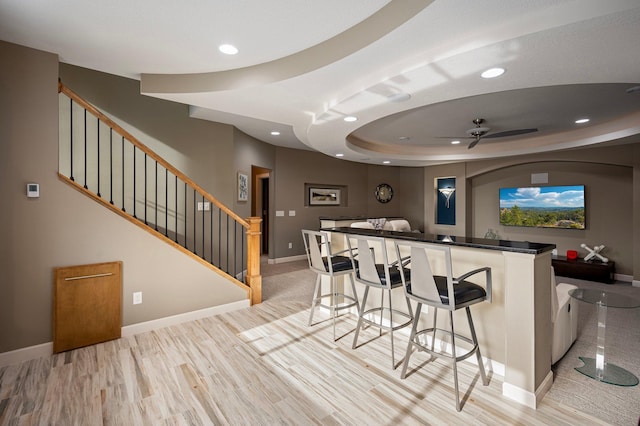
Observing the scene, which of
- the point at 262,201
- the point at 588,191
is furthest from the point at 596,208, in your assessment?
the point at 262,201

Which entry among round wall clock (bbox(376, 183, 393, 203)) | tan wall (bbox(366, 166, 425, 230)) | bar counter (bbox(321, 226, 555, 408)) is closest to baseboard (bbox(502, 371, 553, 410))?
bar counter (bbox(321, 226, 555, 408))

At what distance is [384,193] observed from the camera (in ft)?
29.7

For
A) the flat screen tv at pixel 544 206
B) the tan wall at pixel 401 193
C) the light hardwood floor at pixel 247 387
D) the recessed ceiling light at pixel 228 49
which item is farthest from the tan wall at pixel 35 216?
the flat screen tv at pixel 544 206

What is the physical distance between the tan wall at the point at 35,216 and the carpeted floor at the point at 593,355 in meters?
2.31

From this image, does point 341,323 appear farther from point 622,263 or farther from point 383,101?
point 622,263

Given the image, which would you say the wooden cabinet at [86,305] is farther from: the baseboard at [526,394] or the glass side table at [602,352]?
the glass side table at [602,352]

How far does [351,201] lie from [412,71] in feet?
19.5

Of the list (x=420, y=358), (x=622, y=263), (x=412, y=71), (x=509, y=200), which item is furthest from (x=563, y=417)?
(x=509, y=200)

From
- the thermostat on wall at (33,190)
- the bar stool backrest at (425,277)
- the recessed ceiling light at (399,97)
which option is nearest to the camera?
the bar stool backrest at (425,277)

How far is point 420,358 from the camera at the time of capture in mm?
2623

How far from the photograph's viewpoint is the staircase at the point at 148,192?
139 inches

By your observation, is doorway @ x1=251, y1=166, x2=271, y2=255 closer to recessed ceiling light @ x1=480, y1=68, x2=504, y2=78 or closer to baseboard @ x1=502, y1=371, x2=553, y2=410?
recessed ceiling light @ x1=480, y1=68, x2=504, y2=78

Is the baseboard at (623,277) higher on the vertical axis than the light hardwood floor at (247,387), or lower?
higher

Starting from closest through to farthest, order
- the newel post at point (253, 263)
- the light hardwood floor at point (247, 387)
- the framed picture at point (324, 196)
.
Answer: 1. the light hardwood floor at point (247, 387)
2. the newel post at point (253, 263)
3. the framed picture at point (324, 196)
